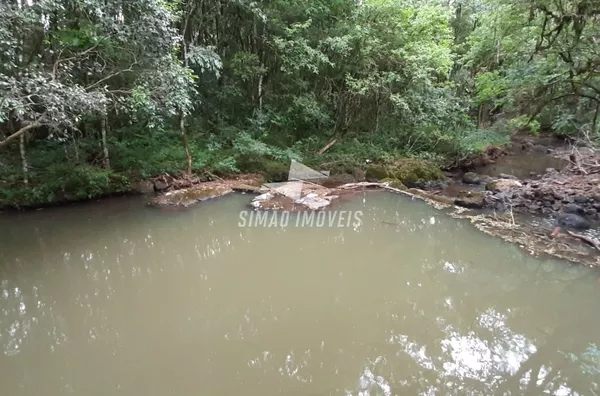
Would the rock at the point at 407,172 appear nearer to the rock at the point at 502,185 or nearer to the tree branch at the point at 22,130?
the rock at the point at 502,185

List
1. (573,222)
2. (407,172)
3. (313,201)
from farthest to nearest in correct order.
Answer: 1. (407,172)
2. (313,201)
3. (573,222)

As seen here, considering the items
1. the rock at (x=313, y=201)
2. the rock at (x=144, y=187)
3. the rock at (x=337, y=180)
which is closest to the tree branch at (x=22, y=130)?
the rock at (x=144, y=187)

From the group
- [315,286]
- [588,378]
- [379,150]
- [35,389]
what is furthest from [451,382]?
[379,150]

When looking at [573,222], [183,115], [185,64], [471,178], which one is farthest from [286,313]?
[471,178]

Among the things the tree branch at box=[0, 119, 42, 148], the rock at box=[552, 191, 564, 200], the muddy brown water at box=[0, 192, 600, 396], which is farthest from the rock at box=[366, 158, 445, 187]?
the tree branch at box=[0, 119, 42, 148]

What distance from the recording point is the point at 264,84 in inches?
466

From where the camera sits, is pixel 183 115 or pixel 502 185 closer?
pixel 183 115

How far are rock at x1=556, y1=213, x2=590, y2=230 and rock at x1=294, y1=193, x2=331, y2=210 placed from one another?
14.6 feet

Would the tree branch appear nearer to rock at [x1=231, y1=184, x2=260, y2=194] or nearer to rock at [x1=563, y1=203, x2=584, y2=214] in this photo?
rock at [x1=231, y1=184, x2=260, y2=194]

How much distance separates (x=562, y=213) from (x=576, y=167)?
181 cm

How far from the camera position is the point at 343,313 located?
412 centimetres

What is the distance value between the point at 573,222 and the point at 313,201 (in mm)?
4895

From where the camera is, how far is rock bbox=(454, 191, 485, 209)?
8.20 metres

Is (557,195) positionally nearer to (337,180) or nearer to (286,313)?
(337,180)
